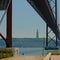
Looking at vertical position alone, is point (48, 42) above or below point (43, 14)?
below

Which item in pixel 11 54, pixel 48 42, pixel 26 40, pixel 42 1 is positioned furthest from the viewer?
pixel 26 40

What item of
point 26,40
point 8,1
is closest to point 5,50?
point 8,1

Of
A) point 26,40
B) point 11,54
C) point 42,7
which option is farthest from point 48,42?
point 11,54

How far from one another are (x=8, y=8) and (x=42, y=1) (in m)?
3.05

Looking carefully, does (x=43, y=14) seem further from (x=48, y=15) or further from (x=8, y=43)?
(x=8, y=43)

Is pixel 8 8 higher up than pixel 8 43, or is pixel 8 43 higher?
pixel 8 8

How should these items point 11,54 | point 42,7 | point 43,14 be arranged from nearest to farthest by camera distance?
point 11,54, point 42,7, point 43,14

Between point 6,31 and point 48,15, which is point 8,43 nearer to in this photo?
point 6,31

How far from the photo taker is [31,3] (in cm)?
2272

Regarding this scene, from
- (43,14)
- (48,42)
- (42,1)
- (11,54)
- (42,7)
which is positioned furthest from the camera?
(48,42)

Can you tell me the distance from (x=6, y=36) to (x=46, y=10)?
21.4 ft

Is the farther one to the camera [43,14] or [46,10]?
[43,14]

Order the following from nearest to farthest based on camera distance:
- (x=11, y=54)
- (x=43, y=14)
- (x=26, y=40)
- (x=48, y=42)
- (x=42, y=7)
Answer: (x=11, y=54) < (x=42, y=7) < (x=43, y=14) < (x=48, y=42) < (x=26, y=40)

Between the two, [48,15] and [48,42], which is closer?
[48,15]
